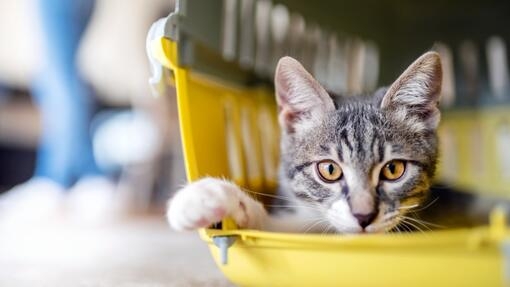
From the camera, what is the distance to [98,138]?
2.74 meters

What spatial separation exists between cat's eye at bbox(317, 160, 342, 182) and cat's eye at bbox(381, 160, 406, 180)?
0.26 feet

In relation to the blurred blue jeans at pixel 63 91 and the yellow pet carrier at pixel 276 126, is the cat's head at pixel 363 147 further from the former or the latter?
the blurred blue jeans at pixel 63 91

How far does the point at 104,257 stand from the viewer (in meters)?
1.38

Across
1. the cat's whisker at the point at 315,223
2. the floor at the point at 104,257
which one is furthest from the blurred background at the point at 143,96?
the cat's whisker at the point at 315,223

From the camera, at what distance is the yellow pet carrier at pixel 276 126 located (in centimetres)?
70

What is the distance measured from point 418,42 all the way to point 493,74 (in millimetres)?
311

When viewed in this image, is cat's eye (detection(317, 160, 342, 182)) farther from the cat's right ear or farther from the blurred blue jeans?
the blurred blue jeans

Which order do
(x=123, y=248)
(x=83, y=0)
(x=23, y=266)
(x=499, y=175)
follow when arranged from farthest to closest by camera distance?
(x=83, y=0) < (x=499, y=175) < (x=123, y=248) < (x=23, y=266)

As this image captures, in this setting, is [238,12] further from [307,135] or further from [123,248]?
[123,248]

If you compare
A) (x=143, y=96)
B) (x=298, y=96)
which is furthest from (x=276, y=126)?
(x=143, y=96)

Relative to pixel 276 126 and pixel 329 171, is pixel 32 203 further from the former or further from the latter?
pixel 329 171

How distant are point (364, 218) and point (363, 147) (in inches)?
5.5

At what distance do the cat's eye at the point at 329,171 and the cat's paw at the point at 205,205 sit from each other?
16cm

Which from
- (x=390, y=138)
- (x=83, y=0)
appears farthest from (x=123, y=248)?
(x=83, y=0)
